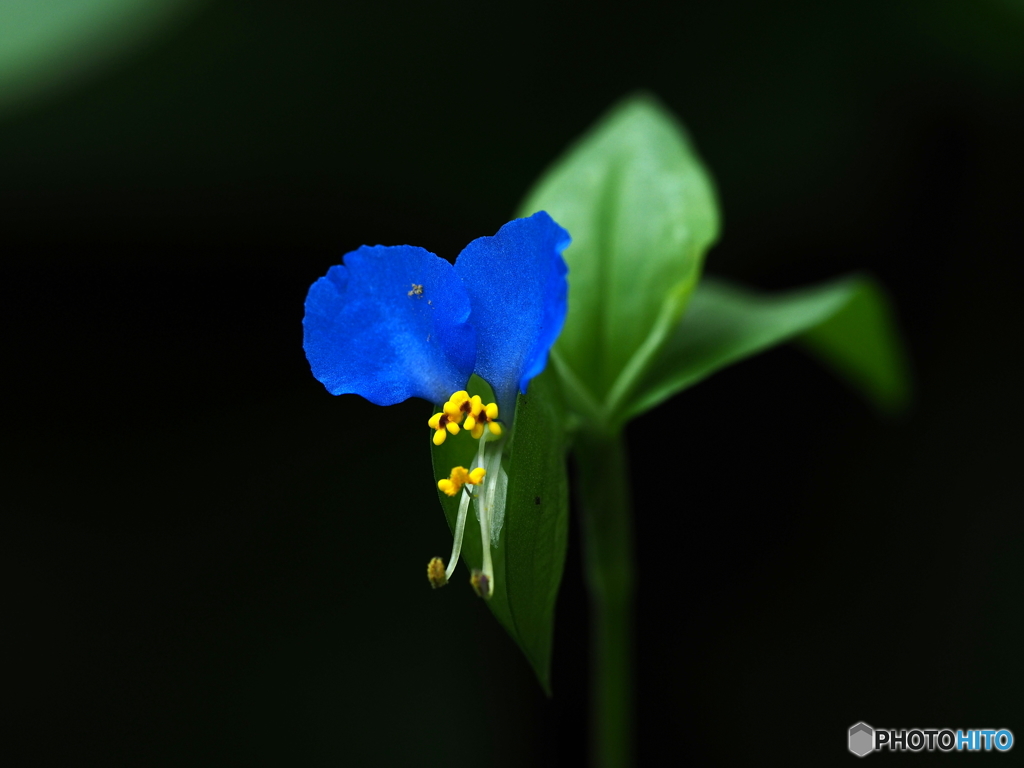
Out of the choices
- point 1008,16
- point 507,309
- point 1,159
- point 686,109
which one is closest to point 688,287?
point 507,309

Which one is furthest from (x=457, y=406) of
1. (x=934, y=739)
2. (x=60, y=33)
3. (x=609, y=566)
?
(x=60, y=33)

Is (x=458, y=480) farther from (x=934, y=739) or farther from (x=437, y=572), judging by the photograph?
(x=934, y=739)

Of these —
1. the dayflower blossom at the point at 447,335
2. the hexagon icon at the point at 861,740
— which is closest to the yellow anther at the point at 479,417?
the dayflower blossom at the point at 447,335

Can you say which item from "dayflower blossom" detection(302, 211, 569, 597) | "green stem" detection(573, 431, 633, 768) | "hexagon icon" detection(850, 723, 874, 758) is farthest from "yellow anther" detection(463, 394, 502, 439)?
"hexagon icon" detection(850, 723, 874, 758)

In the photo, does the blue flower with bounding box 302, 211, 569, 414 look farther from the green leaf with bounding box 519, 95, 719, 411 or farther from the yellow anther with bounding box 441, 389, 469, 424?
the green leaf with bounding box 519, 95, 719, 411

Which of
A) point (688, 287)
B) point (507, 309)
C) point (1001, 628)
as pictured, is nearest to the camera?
point (507, 309)

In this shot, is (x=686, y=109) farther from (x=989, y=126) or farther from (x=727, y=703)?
(x=727, y=703)

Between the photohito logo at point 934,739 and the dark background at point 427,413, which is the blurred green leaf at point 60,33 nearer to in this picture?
the dark background at point 427,413
